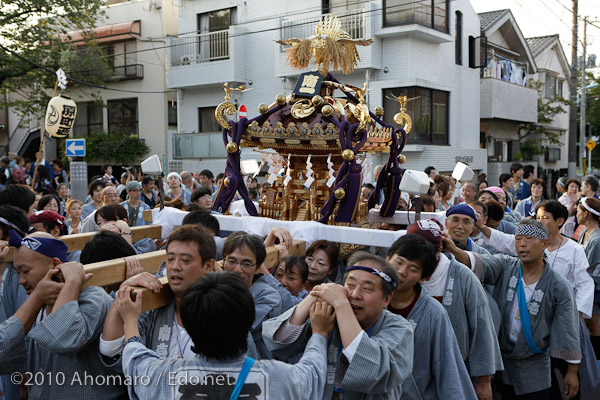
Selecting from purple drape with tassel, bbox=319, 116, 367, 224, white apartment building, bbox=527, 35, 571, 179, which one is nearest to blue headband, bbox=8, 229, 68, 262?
purple drape with tassel, bbox=319, 116, 367, 224

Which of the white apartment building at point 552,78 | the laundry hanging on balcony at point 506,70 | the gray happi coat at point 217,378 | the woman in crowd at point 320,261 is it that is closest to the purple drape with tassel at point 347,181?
the woman in crowd at point 320,261

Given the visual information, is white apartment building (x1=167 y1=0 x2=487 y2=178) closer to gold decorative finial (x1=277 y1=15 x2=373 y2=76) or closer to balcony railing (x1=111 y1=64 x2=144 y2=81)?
balcony railing (x1=111 y1=64 x2=144 y2=81)

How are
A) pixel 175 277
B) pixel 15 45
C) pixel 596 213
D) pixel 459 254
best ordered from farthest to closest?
pixel 15 45
pixel 596 213
pixel 459 254
pixel 175 277

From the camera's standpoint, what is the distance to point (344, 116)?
498cm

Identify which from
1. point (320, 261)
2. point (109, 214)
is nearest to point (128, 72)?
point (109, 214)

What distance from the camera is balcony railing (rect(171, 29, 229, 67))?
18266mm

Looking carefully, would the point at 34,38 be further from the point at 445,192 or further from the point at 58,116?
the point at 445,192

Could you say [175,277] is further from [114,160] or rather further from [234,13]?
[114,160]

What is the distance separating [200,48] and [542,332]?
1706cm

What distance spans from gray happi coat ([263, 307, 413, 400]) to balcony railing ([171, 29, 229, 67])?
1664 centimetres

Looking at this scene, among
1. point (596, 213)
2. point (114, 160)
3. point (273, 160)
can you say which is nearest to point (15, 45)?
point (114, 160)

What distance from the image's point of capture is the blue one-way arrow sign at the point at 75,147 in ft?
35.4

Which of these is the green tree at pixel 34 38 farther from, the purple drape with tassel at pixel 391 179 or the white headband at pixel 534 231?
the white headband at pixel 534 231

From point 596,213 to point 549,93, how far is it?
22839 mm
